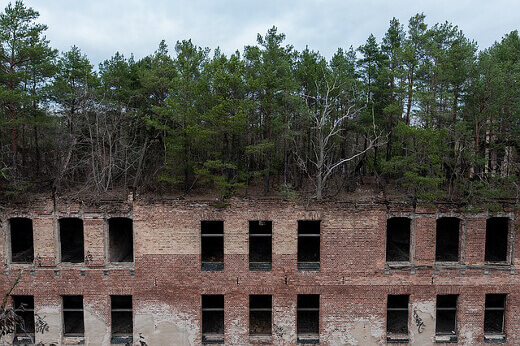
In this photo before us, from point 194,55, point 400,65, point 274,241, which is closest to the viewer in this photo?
point 274,241

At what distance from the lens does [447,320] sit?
13438 mm

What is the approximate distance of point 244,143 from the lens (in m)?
17.1

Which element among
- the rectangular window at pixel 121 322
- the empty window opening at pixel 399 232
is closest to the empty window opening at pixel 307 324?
the empty window opening at pixel 399 232

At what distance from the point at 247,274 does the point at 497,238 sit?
12437 millimetres

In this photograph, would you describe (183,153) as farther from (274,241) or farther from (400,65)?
(400,65)

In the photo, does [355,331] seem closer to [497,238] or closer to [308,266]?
[308,266]

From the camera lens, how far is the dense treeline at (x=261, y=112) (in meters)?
12.6

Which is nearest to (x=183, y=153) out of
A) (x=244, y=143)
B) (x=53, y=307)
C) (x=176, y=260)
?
(x=244, y=143)

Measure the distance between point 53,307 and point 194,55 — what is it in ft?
47.9

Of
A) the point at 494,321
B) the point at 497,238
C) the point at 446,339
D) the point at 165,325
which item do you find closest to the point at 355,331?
the point at 446,339

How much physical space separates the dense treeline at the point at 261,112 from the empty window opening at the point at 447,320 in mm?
4988

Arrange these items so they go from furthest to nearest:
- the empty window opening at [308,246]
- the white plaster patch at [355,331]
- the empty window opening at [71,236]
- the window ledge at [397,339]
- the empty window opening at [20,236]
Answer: the empty window opening at [20,236] → the empty window opening at [71,236] → the empty window opening at [308,246] → the window ledge at [397,339] → the white plaster patch at [355,331]

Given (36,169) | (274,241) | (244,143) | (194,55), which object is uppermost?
(194,55)

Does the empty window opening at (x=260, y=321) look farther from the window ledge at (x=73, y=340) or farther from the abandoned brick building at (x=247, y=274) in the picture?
the window ledge at (x=73, y=340)
